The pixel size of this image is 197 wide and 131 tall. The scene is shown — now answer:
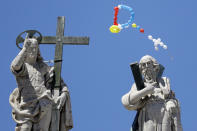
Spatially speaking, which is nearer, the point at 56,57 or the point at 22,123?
the point at 22,123

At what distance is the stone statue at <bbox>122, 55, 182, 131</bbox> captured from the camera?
1895cm

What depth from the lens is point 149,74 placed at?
1962 cm

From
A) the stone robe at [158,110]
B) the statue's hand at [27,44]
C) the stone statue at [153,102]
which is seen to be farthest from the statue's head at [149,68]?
the statue's hand at [27,44]

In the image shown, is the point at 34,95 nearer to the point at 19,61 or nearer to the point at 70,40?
the point at 19,61

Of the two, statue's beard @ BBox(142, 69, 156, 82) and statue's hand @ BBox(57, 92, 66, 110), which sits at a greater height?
statue's beard @ BBox(142, 69, 156, 82)

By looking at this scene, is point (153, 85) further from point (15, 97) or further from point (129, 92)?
point (15, 97)

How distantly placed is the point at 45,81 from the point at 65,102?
2.82 feet

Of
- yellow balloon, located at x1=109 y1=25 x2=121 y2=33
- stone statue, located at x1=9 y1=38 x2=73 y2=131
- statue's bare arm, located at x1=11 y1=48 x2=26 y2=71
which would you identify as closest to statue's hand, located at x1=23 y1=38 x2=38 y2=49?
stone statue, located at x1=9 y1=38 x2=73 y2=131

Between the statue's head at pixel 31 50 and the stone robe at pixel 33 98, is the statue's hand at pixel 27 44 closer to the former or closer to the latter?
the statue's head at pixel 31 50

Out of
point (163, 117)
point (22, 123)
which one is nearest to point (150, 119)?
point (163, 117)

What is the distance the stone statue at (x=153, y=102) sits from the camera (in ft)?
62.2

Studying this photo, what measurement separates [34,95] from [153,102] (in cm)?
326

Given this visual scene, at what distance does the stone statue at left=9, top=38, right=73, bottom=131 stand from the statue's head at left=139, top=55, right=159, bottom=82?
224 centimetres

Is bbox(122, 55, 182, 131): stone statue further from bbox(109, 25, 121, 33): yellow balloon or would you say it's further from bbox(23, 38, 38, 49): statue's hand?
bbox(23, 38, 38, 49): statue's hand
